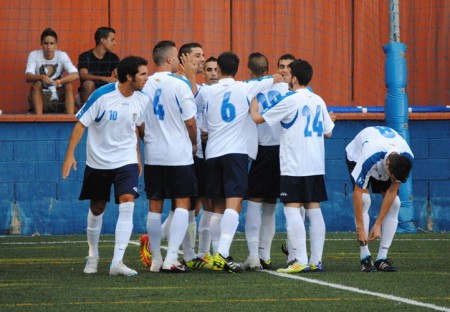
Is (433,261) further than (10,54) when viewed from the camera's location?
No

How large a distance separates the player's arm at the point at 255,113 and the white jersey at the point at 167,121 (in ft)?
1.77

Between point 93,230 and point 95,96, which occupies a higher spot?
point 95,96

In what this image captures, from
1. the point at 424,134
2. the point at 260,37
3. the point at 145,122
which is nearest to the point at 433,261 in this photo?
the point at 145,122

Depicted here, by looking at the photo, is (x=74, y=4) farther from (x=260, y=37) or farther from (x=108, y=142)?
(x=108, y=142)

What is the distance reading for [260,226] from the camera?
11031 mm

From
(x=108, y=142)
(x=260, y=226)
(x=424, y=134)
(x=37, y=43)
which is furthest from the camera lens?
(x=37, y=43)

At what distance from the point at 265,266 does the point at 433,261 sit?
1690 mm

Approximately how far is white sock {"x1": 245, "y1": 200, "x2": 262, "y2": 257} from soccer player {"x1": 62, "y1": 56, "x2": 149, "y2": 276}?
47.2 inches

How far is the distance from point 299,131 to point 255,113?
0.46 m

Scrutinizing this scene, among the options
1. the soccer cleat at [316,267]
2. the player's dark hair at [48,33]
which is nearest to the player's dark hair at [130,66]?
the soccer cleat at [316,267]

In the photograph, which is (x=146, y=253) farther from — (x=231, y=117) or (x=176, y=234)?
(x=231, y=117)

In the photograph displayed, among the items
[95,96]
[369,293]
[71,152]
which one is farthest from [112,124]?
[369,293]

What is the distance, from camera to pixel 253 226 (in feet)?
35.2

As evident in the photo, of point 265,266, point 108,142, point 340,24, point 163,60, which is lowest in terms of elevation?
point 265,266
